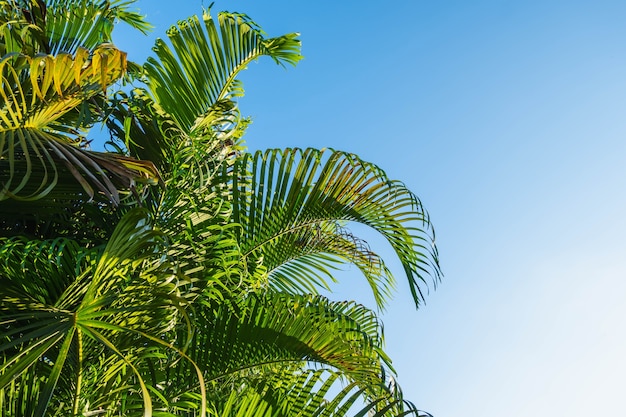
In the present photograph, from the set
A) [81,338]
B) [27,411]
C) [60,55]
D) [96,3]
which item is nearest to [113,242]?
[81,338]

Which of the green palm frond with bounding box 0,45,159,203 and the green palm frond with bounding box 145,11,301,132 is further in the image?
the green palm frond with bounding box 145,11,301,132

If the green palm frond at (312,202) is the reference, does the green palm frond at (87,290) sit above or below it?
below

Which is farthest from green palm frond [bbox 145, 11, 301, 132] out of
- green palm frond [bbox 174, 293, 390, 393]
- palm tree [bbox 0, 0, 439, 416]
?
green palm frond [bbox 174, 293, 390, 393]

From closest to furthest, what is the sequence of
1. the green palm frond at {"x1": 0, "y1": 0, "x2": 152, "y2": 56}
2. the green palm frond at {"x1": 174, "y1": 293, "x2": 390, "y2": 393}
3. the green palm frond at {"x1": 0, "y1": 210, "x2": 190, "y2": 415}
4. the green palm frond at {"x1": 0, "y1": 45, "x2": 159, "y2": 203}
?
the green palm frond at {"x1": 0, "y1": 45, "x2": 159, "y2": 203} → the green palm frond at {"x1": 0, "y1": 210, "x2": 190, "y2": 415} → the green palm frond at {"x1": 174, "y1": 293, "x2": 390, "y2": 393} → the green palm frond at {"x1": 0, "y1": 0, "x2": 152, "y2": 56}

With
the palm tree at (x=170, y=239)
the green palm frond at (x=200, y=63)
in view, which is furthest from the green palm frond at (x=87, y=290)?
the green palm frond at (x=200, y=63)

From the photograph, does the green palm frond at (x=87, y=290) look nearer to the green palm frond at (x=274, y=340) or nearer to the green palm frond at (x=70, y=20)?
the green palm frond at (x=274, y=340)

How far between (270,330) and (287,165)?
80 cm

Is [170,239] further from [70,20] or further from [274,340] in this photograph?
[70,20]

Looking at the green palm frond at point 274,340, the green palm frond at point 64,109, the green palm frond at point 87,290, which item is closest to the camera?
the green palm frond at point 64,109

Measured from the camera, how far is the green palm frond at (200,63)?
3.38m

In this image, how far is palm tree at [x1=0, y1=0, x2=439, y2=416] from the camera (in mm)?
2150

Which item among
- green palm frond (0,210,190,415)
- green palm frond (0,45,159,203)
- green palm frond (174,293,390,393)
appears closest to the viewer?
green palm frond (0,45,159,203)

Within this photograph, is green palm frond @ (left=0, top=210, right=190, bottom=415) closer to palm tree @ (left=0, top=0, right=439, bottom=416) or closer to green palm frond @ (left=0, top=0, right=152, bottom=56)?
palm tree @ (left=0, top=0, right=439, bottom=416)

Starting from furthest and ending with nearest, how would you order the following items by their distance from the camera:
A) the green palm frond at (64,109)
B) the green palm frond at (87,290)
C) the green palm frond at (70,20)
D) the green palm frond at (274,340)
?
1. the green palm frond at (70,20)
2. the green palm frond at (274,340)
3. the green palm frond at (87,290)
4. the green palm frond at (64,109)
